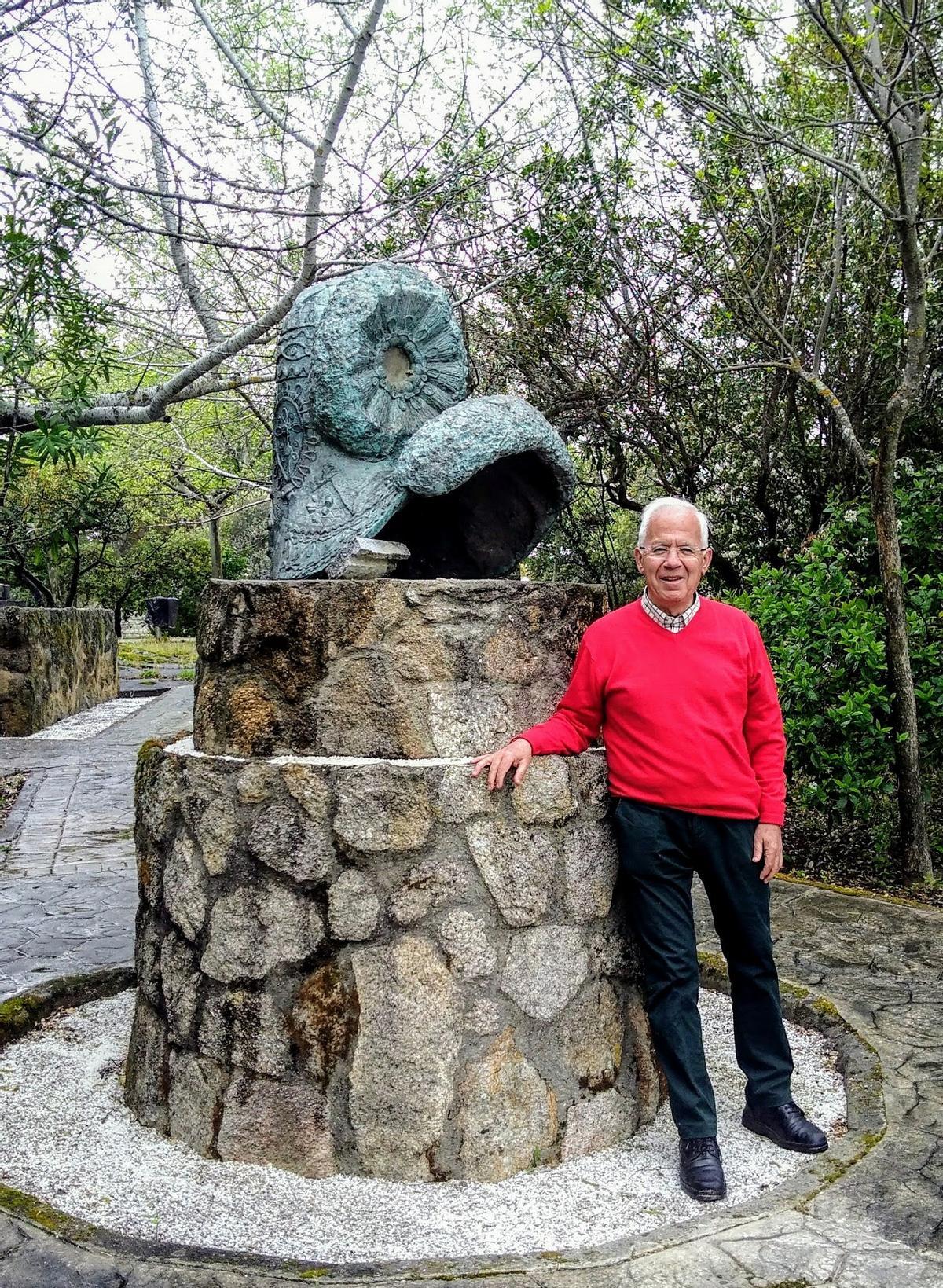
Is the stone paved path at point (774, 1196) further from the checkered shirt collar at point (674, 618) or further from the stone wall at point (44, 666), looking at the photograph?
the stone wall at point (44, 666)

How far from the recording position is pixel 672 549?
2719 mm

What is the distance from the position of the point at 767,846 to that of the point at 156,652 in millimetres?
19829

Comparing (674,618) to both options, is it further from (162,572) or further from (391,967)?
(162,572)

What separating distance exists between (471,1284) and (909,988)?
7.59 ft

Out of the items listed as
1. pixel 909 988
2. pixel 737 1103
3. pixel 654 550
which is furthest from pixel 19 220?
pixel 909 988

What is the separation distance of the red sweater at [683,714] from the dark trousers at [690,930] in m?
0.06

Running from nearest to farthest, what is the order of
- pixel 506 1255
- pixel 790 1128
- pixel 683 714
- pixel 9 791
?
pixel 506 1255 → pixel 683 714 → pixel 790 1128 → pixel 9 791

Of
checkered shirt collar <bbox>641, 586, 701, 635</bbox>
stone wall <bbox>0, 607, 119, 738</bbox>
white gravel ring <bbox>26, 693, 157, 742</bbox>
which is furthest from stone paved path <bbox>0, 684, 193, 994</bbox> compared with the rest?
checkered shirt collar <bbox>641, 586, 701, 635</bbox>

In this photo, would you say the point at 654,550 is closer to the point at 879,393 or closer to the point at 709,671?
the point at 709,671

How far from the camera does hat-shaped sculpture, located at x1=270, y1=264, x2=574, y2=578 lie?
3.04 m

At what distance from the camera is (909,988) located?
397 centimetres

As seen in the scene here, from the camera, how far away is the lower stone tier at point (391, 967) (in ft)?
8.90

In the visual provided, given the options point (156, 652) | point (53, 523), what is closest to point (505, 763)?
point (53, 523)

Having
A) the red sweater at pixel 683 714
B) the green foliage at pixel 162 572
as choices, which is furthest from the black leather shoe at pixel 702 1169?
the green foliage at pixel 162 572
